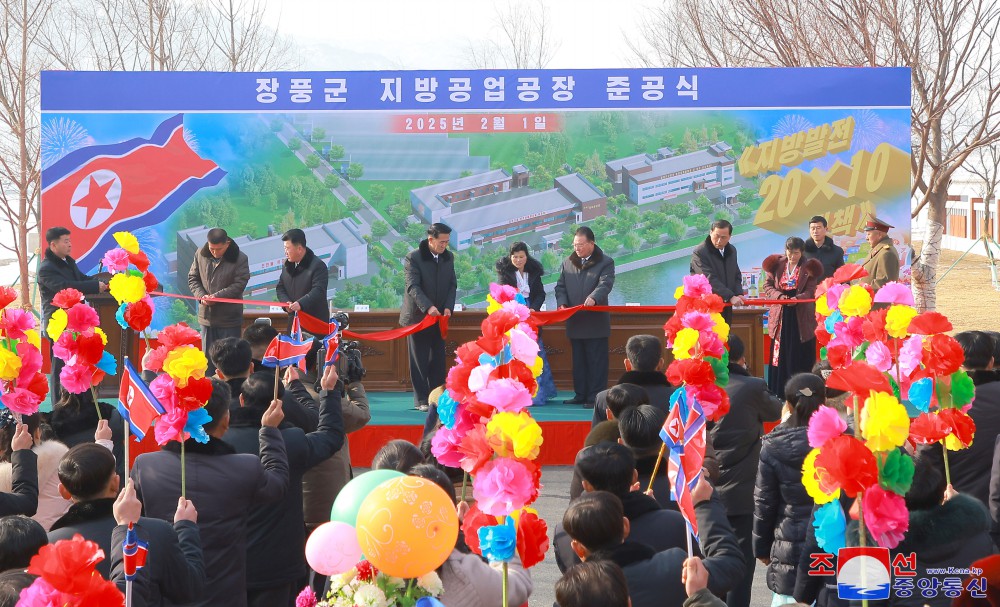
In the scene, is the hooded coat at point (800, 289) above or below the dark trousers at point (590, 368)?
above

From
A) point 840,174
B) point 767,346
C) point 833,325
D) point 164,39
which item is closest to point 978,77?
point 840,174

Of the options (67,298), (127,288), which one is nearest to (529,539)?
(127,288)

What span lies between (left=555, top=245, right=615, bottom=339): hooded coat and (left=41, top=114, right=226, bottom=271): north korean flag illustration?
4.36m

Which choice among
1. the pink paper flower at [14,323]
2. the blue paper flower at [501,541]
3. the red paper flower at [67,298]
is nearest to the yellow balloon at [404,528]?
the blue paper flower at [501,541]

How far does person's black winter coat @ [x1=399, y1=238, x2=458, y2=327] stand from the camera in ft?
32.2

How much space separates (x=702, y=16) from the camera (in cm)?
2377

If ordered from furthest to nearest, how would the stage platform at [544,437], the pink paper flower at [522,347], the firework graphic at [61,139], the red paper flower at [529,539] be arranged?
1. the firework graphic at [61,139]
2. the stage platform at [544,437]
3. the pink paper flower at [522,347]
4. the red paper flower at [529,539]

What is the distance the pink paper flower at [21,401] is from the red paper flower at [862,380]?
11.8 feet

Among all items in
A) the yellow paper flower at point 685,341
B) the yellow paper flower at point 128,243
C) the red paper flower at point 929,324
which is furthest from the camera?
the yellow paper flower at point 128,243

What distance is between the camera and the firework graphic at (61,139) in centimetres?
1159

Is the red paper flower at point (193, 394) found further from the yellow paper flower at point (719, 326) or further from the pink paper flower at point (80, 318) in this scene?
the yellow paper flower at point (719, 326)

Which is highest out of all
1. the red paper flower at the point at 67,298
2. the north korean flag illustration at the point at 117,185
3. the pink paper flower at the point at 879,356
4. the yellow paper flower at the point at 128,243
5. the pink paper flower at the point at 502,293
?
the north korean flag illustration at the point at 117,185

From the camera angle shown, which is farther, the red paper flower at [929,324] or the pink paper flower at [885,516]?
the red paper flower at [929,324]

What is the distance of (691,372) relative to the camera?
15.5ft
